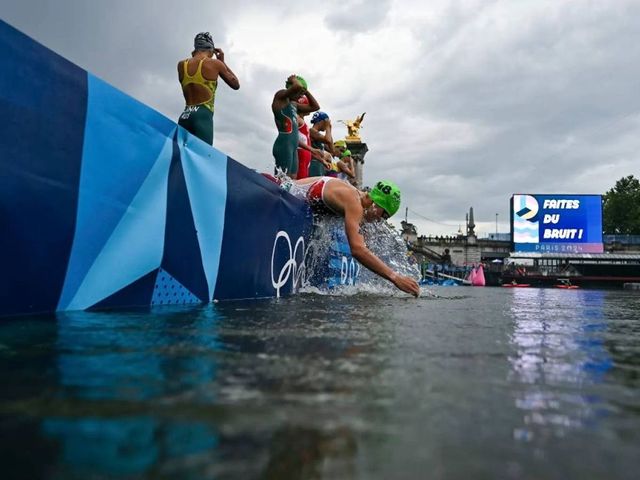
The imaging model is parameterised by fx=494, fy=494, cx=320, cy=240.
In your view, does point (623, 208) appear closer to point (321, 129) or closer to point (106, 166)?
point (321, 129)

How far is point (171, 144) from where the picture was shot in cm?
285

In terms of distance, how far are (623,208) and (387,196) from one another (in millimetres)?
58550

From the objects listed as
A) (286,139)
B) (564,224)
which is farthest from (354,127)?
(286,139)

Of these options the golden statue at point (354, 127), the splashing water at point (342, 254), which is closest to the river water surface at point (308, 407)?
the splashing water at point (342, 254)

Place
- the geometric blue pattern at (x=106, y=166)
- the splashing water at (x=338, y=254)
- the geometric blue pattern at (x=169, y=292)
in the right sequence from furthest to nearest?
the splashing water at (x=338, y=254) → the geometric blue pattern at (x=169, y=292) → the geometric blue pattern at (x=106, y=166)

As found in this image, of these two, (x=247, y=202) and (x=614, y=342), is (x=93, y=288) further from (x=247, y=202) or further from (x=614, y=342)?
(x=614, y=342)

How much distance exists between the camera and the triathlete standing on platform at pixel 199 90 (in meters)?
4.02

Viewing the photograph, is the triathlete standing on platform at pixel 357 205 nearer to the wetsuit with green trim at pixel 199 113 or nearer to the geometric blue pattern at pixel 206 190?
the wetsuit with green trim at pixel 199 113

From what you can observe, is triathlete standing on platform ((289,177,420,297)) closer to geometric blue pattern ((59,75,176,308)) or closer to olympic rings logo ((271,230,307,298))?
olympic rings logo ((271,230,307,298))

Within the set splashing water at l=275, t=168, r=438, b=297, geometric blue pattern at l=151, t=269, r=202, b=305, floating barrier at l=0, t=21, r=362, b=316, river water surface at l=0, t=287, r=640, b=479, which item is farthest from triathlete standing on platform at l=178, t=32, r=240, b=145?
river water surface at l=0, t=287, r=640, b=479

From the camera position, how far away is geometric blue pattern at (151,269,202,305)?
8.99 feet

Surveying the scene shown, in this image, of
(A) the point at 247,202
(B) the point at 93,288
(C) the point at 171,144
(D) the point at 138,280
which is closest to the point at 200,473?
(B) the point at 93,288

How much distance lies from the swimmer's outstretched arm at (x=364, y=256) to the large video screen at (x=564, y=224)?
2962 centimetres

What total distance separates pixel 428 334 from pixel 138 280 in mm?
1568
